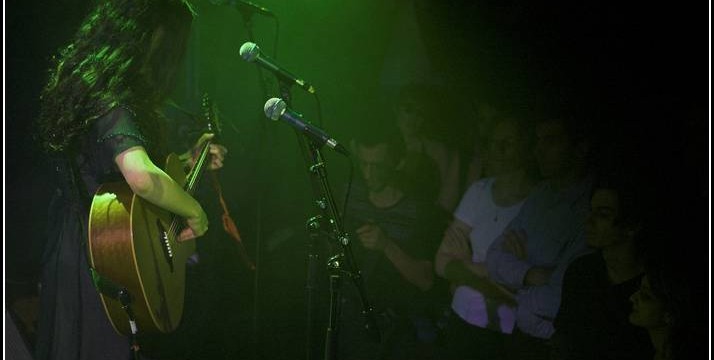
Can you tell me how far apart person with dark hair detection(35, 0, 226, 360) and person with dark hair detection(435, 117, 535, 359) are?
1409 mm

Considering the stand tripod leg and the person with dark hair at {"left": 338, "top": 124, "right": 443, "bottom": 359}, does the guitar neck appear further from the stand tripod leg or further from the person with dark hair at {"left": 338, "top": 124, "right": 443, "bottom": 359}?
the person with dark hair at {"left": 338, "top": 124, "right": 443, "bottom": 359}

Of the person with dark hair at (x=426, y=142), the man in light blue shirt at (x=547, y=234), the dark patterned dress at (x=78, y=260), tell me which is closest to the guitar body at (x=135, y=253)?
the dark patterned dress at (x=78, y=260)

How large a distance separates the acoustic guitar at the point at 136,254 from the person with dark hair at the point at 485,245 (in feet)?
4.70

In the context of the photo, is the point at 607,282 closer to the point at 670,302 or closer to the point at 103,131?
the point at 670,302

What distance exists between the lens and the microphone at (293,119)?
2262 millimetres

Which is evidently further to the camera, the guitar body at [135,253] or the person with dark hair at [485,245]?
the person with dark hair at [485,245]

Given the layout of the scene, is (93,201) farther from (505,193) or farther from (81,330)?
(505,193)

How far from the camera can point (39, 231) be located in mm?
3287

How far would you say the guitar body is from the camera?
7.29 ft

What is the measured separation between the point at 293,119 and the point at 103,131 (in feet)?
2.09

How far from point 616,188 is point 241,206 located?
1788mm

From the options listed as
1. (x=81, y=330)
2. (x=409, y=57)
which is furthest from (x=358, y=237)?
(x=81, y=330)

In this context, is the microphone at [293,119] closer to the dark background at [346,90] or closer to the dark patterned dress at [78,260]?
the dark patterned dress at [78,260]

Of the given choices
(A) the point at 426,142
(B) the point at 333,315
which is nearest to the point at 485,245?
(A) the point at 426,142
